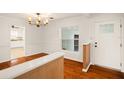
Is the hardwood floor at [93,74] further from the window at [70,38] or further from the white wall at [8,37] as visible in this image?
the white wall at [8,37]

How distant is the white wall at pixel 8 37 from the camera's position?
3.32 m

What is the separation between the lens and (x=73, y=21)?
11.2ft

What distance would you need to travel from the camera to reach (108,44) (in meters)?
2.64

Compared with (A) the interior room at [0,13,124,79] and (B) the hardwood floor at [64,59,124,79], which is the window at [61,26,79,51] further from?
(B) the hardwood floor at [64,59,124,79]

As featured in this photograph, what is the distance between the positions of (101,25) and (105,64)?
3.75 ft

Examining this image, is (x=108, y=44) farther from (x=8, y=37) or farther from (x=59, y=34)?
(x=8, y=37)

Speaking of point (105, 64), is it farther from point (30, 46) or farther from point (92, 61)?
point (30, 46)

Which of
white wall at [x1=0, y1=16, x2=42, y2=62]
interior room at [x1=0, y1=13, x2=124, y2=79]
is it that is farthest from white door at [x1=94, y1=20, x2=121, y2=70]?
white wall at [x1=0, y1=16, x2=42, y2=62]

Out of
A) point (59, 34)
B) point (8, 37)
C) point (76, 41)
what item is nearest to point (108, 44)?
point (76, 41)

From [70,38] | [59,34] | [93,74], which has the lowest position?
[93,74]

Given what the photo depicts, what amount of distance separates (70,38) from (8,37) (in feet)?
7.72
